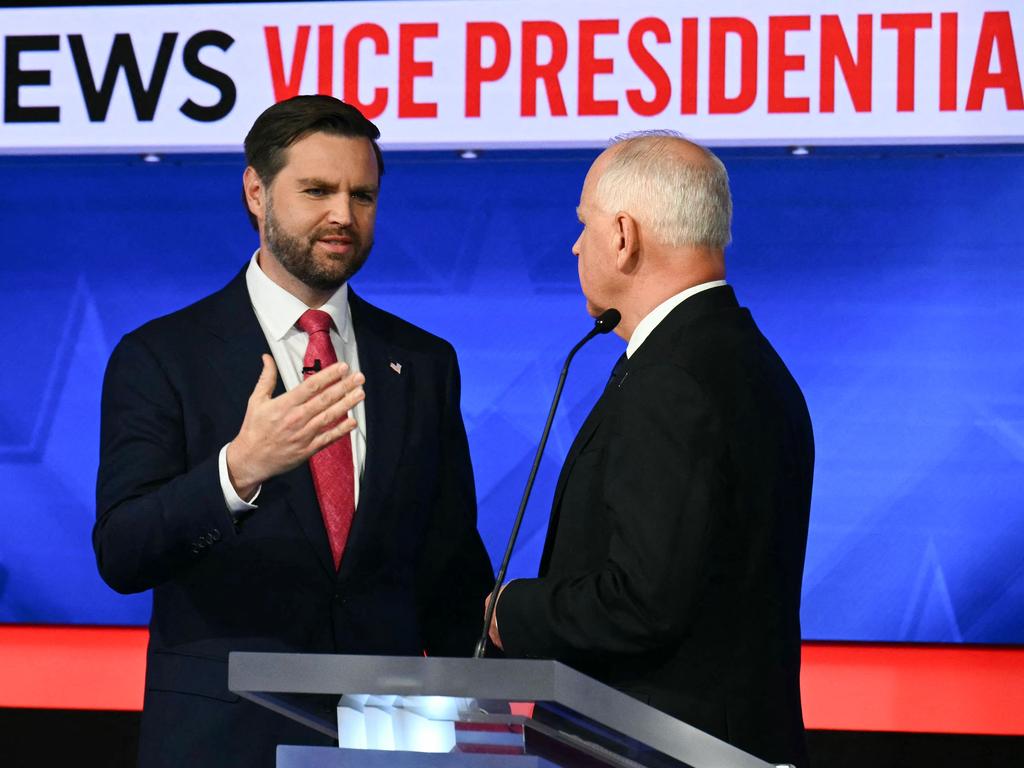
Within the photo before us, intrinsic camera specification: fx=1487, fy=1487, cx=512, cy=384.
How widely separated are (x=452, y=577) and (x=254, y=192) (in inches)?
31.5

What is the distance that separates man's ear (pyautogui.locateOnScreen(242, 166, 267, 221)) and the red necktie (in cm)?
24

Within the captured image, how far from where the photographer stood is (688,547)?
186 centimetres

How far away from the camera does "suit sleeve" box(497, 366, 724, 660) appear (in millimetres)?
1846

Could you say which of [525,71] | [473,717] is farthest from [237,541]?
[525,71]

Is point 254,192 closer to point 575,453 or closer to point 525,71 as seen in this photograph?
point 575,453

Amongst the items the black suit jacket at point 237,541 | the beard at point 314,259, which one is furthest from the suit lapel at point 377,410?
the beard at point 314,259

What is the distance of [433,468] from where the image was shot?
2.66 m

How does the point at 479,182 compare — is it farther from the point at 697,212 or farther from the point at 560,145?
the point at 697,212

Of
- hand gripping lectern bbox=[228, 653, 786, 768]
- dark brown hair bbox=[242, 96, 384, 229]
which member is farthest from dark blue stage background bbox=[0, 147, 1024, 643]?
hand gripping lectern bbox=[228, 653, 786, 768]

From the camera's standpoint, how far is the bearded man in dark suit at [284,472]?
88.9 inches

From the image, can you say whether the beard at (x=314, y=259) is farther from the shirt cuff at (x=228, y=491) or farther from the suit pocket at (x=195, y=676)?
the suit pocket at (x=195, y=676)

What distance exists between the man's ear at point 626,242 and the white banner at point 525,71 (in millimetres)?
1617

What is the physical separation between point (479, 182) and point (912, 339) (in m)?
1.15

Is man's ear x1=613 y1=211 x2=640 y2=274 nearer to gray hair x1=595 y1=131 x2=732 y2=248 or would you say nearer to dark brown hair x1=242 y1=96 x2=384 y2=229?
gray hair x1=595 y1=131 x2=732 y2=248
